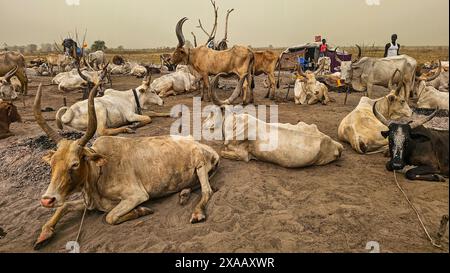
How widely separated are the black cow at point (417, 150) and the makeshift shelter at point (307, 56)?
15029 millimetres

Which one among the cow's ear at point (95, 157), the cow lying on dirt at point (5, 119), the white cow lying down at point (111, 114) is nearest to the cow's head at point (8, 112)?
the cow lying on dirt at point (5, 119)

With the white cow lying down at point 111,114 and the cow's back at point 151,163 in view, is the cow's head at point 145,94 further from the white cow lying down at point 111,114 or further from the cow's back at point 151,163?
the cow's back at point 151,163

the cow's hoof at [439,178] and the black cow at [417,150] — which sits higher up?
the black cow at [417,150]

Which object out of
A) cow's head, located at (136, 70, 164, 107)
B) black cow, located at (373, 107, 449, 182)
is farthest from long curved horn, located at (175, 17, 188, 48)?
black cow, located at (373, 107, 449, 182)

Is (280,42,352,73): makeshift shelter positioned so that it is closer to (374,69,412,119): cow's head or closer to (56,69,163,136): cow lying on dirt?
(374,69,412,119): cow's head

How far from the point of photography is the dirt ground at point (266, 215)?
120 inches

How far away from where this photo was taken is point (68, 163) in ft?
9.89

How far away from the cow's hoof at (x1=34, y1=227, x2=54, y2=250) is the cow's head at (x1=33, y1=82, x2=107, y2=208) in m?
0.63

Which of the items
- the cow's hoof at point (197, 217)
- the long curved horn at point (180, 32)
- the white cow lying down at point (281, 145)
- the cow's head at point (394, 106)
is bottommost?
the cow's hoof at point (197, 217)

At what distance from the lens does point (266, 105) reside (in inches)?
411

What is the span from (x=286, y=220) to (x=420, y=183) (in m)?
2.23

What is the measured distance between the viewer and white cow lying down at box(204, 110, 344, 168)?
477 centimetres
